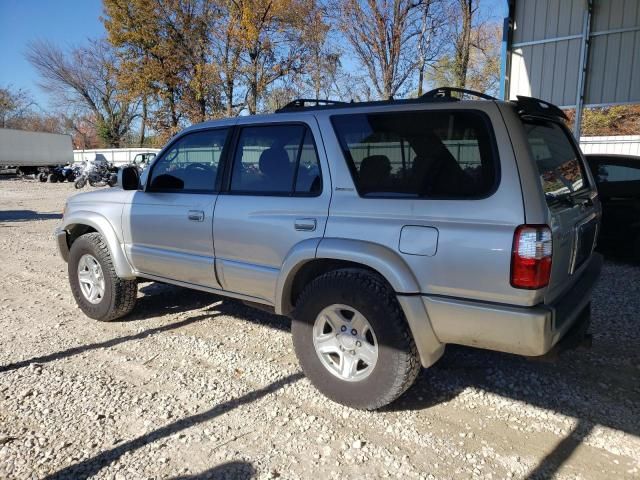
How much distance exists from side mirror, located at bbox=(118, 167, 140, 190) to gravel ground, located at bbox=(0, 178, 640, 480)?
1315 millimetres

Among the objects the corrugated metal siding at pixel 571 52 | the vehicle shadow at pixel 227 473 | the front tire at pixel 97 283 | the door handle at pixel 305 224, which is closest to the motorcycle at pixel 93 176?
the corrugated metal siding at pixel 571 52

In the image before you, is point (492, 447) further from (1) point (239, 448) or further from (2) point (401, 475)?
(1) point (239, 448)

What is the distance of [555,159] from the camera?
3000 mm

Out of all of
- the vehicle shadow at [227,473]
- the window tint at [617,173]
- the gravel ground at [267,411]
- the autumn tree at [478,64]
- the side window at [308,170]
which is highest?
the autumn tree at [478,64]

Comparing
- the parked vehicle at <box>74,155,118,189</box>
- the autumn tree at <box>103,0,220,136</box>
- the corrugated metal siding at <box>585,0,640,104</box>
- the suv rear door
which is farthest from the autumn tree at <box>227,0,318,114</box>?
the suv rear door

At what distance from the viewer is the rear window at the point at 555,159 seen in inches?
105

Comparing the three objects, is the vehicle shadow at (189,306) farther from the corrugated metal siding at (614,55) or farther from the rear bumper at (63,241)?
the corrugated metal siding at (614,55)

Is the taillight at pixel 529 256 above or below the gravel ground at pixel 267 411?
above

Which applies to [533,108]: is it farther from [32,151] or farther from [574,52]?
[32,151]

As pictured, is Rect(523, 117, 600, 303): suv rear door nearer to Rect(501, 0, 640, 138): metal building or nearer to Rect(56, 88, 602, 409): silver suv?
Rect(56, 88, 602, 409): silver suv

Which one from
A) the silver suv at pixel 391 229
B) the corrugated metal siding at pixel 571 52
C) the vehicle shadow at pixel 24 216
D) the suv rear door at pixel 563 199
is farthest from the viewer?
the vehicle shadow at pixel 24 216

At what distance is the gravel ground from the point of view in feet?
8.33

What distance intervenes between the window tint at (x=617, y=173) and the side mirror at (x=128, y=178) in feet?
20.8

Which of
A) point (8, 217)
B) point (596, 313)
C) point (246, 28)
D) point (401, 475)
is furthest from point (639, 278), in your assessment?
point (246, 28)
